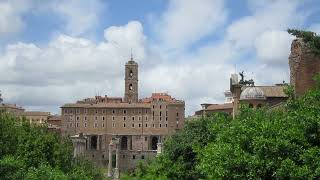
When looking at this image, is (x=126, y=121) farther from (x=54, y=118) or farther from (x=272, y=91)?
(x=272, y=91)

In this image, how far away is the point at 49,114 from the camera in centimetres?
16100

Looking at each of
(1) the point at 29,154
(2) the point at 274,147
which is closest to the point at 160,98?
(1) the point at 29,154

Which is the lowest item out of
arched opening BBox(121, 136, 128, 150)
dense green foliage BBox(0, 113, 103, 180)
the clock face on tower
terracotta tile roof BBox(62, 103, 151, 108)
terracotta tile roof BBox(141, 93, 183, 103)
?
dense green foliage BBox(0, 113, 103, 180)

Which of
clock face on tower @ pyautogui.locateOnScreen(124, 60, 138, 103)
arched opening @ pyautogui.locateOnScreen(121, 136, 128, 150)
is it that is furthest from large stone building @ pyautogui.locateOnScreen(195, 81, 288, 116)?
clock face on tower @ pyautogui.locateOnScreen(124, 60, 138, 103)

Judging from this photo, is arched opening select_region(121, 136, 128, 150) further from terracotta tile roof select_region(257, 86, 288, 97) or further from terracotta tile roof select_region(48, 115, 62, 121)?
terracotta tile roof select_region(257, 86, 288, 97)

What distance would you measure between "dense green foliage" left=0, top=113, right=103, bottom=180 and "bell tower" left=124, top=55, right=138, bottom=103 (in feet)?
328

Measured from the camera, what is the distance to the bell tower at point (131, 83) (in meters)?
143

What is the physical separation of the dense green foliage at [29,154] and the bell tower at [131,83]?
100 m

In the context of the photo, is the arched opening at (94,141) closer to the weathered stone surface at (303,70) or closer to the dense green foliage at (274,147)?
the weathered stone surface at (303,70)

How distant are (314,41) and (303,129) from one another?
3239 mm

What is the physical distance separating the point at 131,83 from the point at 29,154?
355 feet

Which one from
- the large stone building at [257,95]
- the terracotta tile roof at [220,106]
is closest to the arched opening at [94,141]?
the terracotta tile roof at [220,106]

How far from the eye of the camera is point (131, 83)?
470 feet

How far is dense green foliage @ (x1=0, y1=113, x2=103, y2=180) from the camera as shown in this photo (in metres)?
27.0
